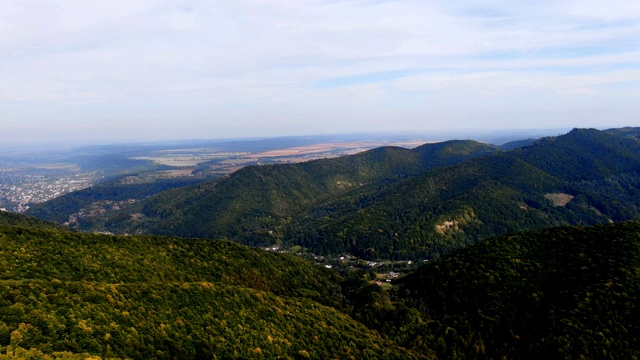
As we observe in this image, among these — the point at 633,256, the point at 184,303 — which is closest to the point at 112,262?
the point at 184,303

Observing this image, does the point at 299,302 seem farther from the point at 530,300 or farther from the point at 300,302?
the point at 530,300

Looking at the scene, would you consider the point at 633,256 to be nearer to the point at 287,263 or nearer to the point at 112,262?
the point at 287,263

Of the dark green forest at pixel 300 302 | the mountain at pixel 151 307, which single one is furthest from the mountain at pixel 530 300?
the mountain at pixel 151 307

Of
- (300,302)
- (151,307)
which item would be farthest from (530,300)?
(151,307)

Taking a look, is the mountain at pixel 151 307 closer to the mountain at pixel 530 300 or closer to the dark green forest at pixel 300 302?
the dark green forest at pixel 300 302

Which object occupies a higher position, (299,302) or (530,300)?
(299,302)

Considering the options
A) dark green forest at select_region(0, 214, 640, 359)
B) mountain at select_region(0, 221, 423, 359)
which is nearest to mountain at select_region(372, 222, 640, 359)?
dark green forest at select_region(0, 214, 640, 359)
